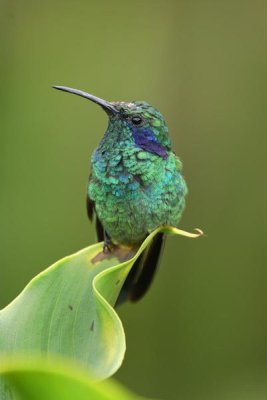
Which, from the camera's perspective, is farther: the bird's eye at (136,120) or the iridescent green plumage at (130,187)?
the bird's eye at (136,120)

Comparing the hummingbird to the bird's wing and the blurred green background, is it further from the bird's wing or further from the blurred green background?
the blurred green background

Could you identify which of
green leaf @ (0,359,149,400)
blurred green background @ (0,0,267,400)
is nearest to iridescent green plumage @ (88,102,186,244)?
green leaf @ (0,359,149,400)

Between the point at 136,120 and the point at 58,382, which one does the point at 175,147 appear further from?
the point at 58,382

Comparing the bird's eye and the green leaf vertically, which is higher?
the bird's eye

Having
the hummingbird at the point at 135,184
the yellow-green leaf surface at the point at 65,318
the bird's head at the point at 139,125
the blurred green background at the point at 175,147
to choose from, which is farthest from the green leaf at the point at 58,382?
the blurred green background at the point at 175,147

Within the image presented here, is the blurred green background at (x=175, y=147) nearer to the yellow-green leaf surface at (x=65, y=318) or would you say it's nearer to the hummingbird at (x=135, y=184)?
the hummingbird at (x=135, y=184)

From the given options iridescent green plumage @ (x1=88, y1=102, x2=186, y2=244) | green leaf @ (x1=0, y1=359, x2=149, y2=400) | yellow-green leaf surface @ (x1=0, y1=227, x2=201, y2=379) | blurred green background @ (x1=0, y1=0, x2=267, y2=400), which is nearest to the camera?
green leaf @ (x1=0, y1=359, x2=149, y2=400)

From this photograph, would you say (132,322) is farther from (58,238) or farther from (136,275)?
(136,275)
